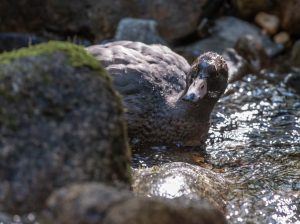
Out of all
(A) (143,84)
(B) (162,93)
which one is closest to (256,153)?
(B) (162,93)

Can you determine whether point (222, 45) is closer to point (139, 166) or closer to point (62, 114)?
point (139, 166)

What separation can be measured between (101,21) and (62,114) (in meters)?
6.68

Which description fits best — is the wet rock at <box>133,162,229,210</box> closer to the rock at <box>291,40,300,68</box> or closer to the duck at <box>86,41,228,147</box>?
the duck at <box>86,41,228,147</box>

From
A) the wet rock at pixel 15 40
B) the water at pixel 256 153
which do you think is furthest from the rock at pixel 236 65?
the wet rock at pixel 15 40

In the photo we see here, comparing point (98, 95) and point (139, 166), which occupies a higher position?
point (98, 95)

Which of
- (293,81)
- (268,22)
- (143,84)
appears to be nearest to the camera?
(143,84)

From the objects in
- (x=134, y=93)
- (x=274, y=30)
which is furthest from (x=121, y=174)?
(x=274, y=30)

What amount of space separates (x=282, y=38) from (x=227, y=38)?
0.94 meters

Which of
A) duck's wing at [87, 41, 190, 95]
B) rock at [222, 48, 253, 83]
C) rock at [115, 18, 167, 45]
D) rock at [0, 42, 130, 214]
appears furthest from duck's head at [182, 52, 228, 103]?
rock at [115, 18, 167, 45]

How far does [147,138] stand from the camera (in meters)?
6.32

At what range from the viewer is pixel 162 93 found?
6371mm

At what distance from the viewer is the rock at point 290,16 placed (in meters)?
10.1

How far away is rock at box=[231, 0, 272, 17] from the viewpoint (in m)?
10.4

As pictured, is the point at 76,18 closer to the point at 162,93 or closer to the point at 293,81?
the point at 293,81
